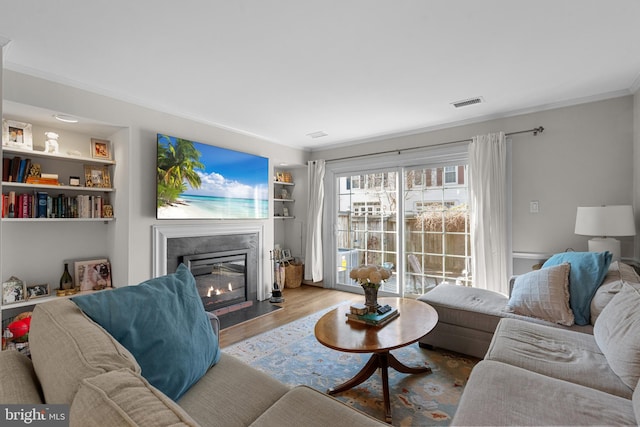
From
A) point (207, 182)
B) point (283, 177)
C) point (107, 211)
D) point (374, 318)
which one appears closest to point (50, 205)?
point (107, 211)

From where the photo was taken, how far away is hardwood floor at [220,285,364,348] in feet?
10.3

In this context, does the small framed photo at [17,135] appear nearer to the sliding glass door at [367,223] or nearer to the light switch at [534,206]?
the sliding glass door at [367,223]

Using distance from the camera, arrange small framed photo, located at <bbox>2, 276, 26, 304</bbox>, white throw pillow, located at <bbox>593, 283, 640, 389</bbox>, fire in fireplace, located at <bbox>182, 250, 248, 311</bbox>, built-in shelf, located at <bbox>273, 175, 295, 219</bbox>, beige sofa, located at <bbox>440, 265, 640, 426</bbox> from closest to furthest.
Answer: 1. beige sofa, located at <bbox>440, 265, 640, 426</bbox>
2. white throw pillow, located at <bbox>593, 283, 640, 389</bbox>
3. small framed photo, located at <bbox>2, 276, 26, 304</bbox>
4. fire in fireplace, located at <bbox>182, 250, 248, 311</bbox>
5. built-in shelf, located at <bbox>273, 175, 295, 219</bbox>

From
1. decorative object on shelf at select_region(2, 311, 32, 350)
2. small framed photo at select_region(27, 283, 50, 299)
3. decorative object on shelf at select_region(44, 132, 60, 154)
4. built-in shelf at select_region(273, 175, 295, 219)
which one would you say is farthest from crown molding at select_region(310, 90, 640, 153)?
decorative object on shelf at select_region(2, 311, 32, 350)

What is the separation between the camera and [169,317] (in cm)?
133

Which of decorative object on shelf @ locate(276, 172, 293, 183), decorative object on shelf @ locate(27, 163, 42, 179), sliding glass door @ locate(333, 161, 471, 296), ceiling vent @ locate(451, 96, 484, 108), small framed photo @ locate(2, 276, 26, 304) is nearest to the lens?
small framed photo @ locate(2, 276, 26, 304)

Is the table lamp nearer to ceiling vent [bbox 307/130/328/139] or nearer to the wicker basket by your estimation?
ceiling vent [bbox 307/130/328/139]

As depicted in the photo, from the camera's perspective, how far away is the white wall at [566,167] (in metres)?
2.89

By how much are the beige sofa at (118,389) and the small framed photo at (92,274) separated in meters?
2.22

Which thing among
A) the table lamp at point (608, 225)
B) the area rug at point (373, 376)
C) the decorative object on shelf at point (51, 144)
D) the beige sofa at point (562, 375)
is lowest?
the area rug at point (373, 376)

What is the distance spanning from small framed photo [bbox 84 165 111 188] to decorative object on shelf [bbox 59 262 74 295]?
829 millimetres

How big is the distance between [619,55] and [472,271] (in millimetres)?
2342

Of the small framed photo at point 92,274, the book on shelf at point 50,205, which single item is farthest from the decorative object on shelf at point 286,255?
the book on shelf at point 50,205

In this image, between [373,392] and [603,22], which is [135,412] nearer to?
[373,392]
